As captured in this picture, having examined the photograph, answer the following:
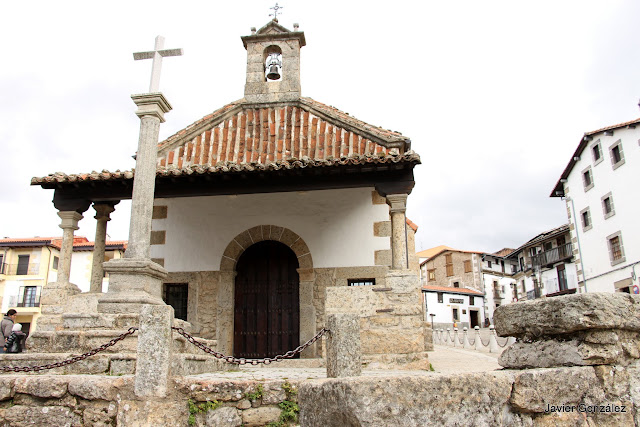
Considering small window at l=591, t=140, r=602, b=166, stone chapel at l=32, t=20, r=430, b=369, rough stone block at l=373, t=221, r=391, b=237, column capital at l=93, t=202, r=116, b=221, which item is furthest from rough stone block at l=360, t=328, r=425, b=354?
small window at l=591, t=140, r=602, b=166

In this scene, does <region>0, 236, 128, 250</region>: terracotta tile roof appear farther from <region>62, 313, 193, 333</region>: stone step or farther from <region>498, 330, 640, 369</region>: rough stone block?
<region>498, 330, 640, 369</region>: rough stone block

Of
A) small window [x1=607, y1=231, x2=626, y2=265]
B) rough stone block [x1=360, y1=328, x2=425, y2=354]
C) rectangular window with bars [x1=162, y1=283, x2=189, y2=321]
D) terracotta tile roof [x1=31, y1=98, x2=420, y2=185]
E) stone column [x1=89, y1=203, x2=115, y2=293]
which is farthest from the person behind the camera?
small window [x1=607, y1=231, x2=626, y2=265]

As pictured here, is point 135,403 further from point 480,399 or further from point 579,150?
point 579,150

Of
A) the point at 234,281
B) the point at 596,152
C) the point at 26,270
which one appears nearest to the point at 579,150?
the point at 596,152

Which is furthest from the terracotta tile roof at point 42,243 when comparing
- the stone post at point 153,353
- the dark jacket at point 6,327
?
the stone post at point 153,353

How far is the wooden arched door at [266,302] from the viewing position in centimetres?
922

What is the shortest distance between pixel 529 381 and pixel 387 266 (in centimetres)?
679

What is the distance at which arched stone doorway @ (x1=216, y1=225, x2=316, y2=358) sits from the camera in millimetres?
8906

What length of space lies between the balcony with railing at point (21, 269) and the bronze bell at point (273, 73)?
26.6 m

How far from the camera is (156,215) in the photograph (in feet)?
32.1

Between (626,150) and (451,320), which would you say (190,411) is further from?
(451,320)

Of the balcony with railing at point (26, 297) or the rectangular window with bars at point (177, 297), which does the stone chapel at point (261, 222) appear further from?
the balcony with railing at point (26, 297)

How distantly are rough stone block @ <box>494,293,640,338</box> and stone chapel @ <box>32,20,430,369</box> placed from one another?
5.24m

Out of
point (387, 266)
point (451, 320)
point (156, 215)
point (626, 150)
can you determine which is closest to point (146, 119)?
point (156, 215)
